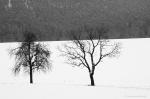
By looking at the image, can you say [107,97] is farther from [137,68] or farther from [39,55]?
[137,68]

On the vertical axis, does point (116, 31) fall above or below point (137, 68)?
above

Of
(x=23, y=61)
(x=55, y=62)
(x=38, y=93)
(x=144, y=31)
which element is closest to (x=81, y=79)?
(x=23, y=61)

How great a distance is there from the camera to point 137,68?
5006 cm

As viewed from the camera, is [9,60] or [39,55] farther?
[9,60]

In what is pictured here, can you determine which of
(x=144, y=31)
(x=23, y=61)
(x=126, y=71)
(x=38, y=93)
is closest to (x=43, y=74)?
(x=23, y=61)

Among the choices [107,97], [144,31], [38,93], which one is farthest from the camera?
[144,31]

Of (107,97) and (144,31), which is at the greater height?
(144,31)

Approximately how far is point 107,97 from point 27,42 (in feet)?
64.7

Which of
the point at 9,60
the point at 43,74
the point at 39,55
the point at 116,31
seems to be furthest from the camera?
the point at 116,31

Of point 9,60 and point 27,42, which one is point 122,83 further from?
point 9,60

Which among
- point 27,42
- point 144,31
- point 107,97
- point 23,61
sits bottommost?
point 107,97

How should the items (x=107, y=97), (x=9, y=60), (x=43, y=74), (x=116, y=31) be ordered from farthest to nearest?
(x=116, y=31) < (x=9, y=60) < (x=43, y=74) < (x=107, y=97)

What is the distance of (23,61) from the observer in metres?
38.9

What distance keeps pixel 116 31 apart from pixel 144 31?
18494mm
